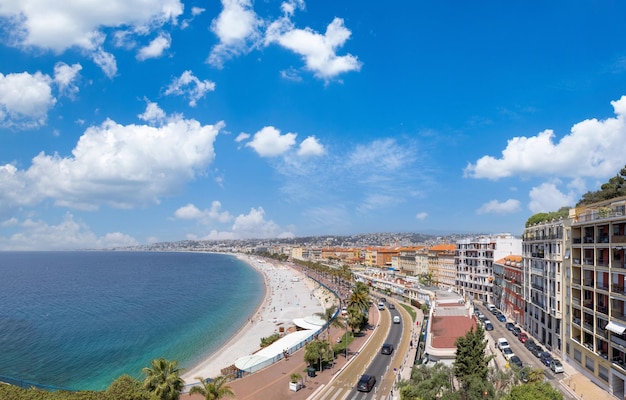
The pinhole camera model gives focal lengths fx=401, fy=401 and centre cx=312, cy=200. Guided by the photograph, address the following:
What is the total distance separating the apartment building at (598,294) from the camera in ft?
107

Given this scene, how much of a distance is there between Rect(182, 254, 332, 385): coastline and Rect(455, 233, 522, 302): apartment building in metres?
33.8

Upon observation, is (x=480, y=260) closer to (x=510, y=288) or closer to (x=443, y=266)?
(x=510, y=288)

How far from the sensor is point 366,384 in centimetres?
3506

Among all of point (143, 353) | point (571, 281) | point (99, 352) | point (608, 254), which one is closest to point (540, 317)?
point (571, 281)

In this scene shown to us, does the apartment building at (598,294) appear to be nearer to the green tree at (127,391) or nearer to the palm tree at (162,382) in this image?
the palm tree at (162,382)

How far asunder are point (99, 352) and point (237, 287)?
81500mm

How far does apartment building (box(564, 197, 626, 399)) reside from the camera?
32.5 metres

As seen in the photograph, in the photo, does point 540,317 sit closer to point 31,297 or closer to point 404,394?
point 404,394

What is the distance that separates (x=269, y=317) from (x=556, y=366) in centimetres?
5882

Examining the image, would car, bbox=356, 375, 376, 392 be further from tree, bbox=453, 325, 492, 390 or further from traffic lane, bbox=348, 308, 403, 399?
tree, bbox=453, 325, 492, 390

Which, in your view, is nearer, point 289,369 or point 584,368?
point 584,368

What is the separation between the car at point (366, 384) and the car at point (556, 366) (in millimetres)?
18119

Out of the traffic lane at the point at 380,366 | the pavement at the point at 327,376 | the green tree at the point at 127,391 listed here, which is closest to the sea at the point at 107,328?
the pavement at the point at 327,376

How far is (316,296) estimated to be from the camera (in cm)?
11588
